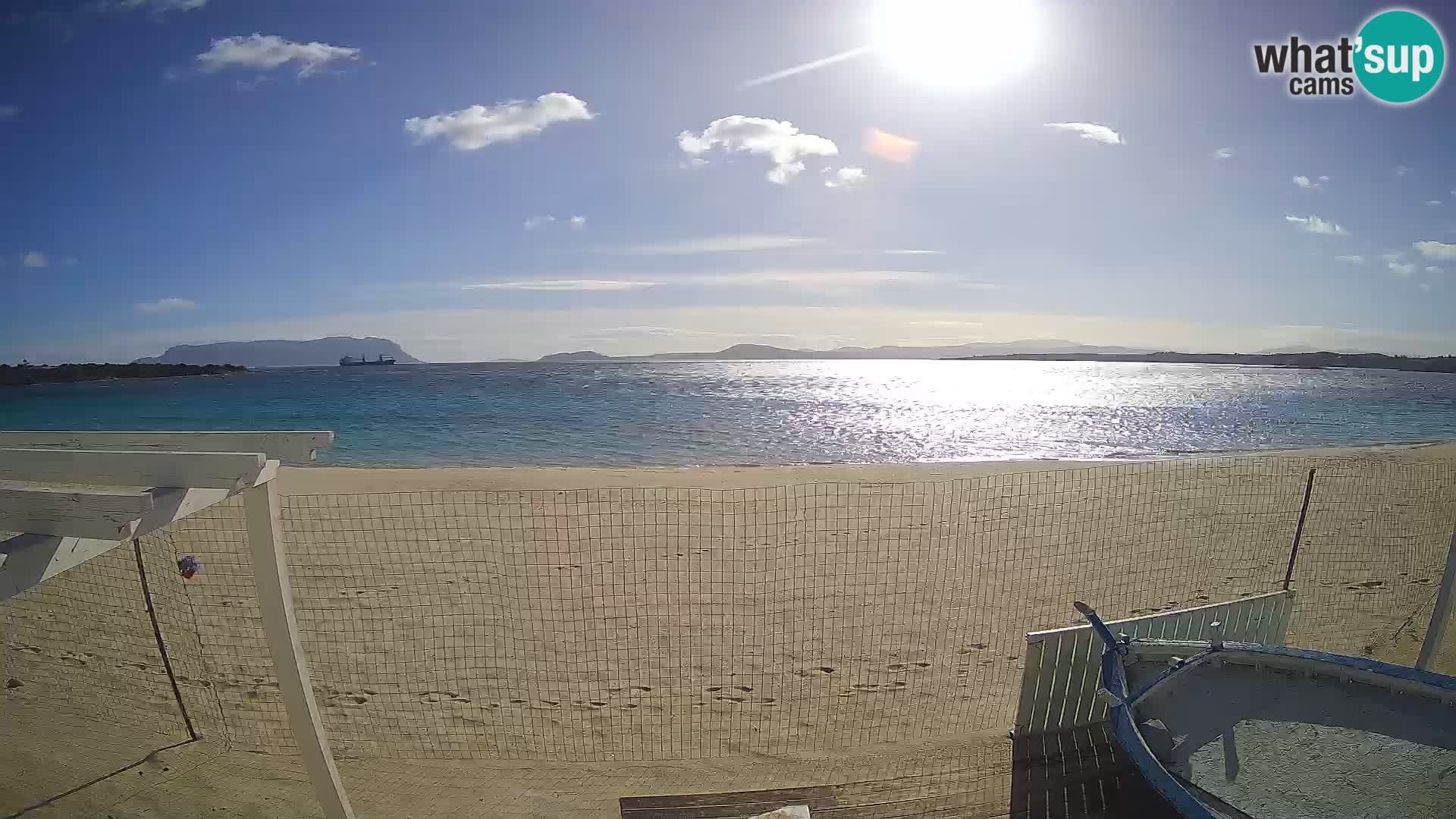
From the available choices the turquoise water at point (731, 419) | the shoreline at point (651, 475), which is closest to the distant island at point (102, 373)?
A: the turquoise water at point (731, 419)

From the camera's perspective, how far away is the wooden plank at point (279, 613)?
10.2ft

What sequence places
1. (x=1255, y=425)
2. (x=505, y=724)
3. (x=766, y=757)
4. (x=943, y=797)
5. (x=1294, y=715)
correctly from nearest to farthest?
(x=1294, y=715) < (x=943, y=797) < (x=766, y=757) < (x=505, y=724) < (x=1255, y=425)

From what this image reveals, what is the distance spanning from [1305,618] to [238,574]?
37.9 feet

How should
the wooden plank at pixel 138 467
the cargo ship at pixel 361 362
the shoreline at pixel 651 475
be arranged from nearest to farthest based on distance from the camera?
the wooden plank at pixel 138 467
the shoreline at pixel 651 475
the cargo ship at pixel 361 362

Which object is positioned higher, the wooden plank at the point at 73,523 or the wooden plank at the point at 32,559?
the wooden plank at the point at 73,523

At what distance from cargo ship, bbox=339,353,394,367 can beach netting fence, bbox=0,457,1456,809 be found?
16353 centimetres

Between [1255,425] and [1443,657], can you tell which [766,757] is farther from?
[1255,425]

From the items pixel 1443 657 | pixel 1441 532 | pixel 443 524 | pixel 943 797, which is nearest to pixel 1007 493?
pixel 1441 532

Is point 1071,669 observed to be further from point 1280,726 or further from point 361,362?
point 361,362

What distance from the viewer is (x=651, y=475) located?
18516 mm

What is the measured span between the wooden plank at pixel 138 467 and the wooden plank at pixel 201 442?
0.89 ft

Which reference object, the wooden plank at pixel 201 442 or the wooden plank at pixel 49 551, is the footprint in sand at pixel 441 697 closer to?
the wooden plank at pixel 201 442

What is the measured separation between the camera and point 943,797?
166 inches

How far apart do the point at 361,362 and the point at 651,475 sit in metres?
169
